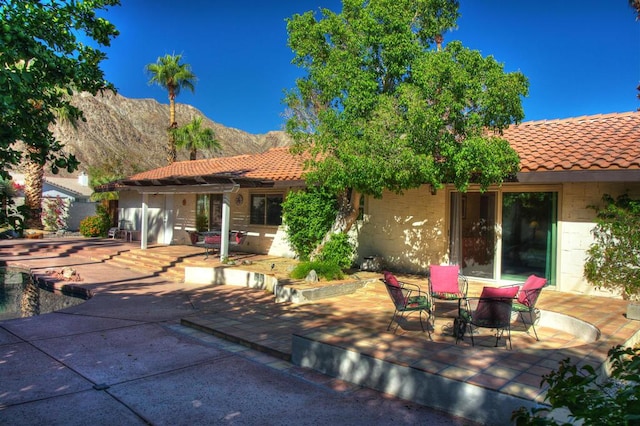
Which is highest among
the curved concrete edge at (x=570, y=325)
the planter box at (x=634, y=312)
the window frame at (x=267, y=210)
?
the window frame at (x=267, y=210)

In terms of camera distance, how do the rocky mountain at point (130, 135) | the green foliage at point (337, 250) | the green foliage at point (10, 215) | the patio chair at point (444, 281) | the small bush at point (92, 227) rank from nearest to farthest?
the green foliage at point (10, 215) → the patio chair at point (444, 281) → the green foliage at point (337, 250) → the small bush at point (92, 227) → the rocky mountain at point (130, 135)

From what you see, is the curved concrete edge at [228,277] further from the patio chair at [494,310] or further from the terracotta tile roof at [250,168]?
the patio chair at [494,310]

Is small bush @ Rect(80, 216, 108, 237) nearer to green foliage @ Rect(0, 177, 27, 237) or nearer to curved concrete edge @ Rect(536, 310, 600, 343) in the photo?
curved concrete edge @ Rect(536, 310, 600, 343)

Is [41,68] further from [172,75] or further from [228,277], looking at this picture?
[172,75]

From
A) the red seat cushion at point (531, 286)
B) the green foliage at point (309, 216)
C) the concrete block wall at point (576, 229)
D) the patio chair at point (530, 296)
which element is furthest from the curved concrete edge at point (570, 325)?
the green foliage at point (309, 216)

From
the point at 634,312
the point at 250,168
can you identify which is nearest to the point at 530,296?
the point at 634,312

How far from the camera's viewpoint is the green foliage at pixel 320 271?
415 inches

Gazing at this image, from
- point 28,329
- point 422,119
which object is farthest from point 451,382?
point 28,329

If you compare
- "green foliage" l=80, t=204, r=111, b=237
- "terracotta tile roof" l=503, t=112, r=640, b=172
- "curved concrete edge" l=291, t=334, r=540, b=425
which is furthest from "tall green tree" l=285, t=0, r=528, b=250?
"green foliage" l=80, t=204, r=111, b=237

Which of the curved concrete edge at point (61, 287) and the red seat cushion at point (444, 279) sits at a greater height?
the red seat cushion at point (444, 279)

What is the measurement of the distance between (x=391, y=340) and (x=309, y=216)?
6.69 m

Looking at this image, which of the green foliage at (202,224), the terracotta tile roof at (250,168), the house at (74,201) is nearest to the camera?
the terracotta tile roof at (250,168)

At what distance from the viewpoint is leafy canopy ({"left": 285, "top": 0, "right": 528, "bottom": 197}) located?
8094mm

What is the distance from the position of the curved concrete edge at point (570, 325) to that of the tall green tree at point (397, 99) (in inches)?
105
